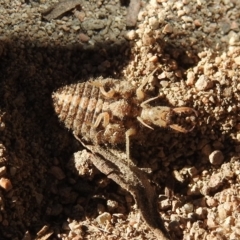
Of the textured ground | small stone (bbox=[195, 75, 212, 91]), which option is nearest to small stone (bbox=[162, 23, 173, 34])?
the textured ground

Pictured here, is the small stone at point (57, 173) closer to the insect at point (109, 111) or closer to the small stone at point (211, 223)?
the insect at point (109, 111)

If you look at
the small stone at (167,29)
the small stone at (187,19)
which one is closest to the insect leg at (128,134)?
the small stone at (167,29)

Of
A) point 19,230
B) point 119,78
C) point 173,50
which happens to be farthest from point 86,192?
point 173,50

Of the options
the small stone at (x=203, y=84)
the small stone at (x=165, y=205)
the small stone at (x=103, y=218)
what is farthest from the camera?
the small stone at (x=203, y=84)

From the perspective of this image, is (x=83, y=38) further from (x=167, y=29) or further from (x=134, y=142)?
(x=134, y=142)

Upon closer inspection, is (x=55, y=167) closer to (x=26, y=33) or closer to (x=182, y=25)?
(x=26, y=33)

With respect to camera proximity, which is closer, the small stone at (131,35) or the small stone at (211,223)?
the small stone at (211,223)

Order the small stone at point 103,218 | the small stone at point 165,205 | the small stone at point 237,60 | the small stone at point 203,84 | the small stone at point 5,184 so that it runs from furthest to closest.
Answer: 1. the small stone at point 237,60
2. the small stone at point 203,84
3. the small stone at point 165,205
4. the small stone at point 103,218
5. the small stone at point 5,184
